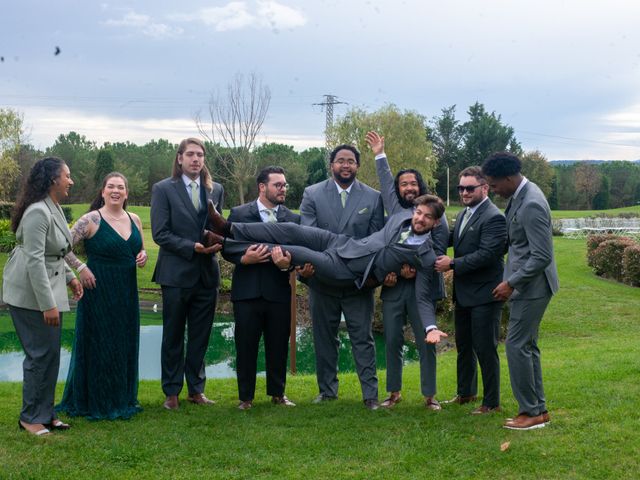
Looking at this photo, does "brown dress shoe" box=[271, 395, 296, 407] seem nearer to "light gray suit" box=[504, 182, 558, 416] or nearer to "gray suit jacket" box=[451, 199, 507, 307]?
"gray suit jacket" box=[451, 199, 507, 307]

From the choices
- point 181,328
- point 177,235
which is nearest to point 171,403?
point 181,328

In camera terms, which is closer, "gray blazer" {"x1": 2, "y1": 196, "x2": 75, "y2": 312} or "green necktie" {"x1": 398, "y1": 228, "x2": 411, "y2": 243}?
"gray blazer" {"x1": 2, "y1": 196, "x2": 75, "y2": 312}

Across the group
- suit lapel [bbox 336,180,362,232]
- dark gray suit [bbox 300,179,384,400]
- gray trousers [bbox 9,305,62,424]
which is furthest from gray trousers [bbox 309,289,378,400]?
gray trousers [bbox 9,305,62,424]

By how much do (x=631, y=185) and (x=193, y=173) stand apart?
66582 millimetres

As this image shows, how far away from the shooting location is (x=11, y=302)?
513cm

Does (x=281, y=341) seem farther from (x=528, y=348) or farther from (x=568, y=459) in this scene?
(x=568, y=459)

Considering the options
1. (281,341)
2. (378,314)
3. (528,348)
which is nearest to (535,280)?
(528,348)

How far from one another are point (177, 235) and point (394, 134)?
49516 mm

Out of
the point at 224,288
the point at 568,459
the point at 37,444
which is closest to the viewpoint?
the point at 568,459

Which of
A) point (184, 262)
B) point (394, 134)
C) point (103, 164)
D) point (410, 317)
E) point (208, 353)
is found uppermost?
point (394, 134)

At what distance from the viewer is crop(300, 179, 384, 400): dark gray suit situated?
242 inches

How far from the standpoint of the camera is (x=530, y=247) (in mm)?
Answer: 5059

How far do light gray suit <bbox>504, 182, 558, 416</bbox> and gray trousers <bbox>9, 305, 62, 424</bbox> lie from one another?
→ 3355 millimetres

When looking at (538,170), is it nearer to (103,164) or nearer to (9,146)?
(103,164)
